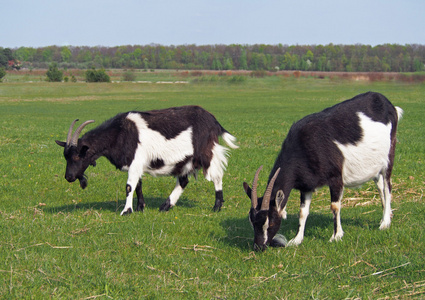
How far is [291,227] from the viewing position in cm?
905

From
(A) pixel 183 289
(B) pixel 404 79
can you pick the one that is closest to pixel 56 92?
(B) pixel 404 79

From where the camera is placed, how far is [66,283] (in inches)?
235

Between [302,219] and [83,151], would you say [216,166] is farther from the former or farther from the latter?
[302,219]

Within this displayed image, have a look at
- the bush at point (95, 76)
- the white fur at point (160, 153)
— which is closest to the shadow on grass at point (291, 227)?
the white fur at point (160, 153)

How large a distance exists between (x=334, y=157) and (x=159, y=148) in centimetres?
405

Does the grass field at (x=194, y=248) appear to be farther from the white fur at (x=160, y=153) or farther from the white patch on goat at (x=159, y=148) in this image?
the white patch on goat at (x=159, y=148)

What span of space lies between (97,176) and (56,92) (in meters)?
67.6

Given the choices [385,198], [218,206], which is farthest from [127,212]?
[385,198]

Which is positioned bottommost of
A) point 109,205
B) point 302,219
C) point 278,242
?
point 109,205

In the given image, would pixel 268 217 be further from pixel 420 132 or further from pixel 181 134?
pixel 420 132

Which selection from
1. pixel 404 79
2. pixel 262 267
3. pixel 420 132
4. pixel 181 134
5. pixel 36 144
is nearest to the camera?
pixel 262 267

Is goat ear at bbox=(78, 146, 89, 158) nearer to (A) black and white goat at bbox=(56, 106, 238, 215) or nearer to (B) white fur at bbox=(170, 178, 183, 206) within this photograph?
(A) black and white goat at bbox=(56, 106, 238, 215)

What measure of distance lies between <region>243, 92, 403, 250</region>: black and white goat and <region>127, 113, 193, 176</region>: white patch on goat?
9.78 feet

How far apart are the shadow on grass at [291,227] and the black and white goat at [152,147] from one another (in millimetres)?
1881
